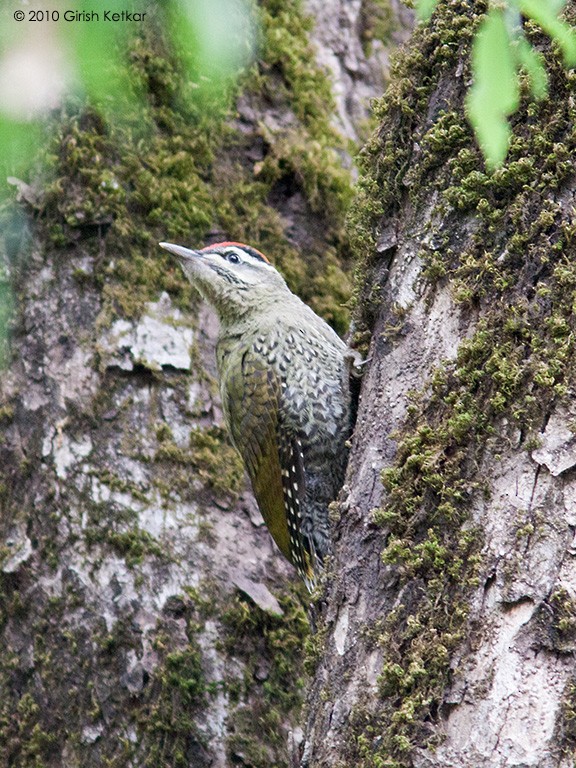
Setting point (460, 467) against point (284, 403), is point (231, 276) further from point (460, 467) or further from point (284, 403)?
point (460, 467)

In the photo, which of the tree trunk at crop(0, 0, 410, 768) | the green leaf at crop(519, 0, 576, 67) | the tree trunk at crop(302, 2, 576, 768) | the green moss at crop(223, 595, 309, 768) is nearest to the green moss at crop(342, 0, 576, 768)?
the tree trunk at crop(302, 2, 576, 768)

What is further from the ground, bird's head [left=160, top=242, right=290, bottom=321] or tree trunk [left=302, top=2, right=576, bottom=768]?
bird's head [left=160, top=242, right=290, bottom=321]

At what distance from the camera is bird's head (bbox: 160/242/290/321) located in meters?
3.92

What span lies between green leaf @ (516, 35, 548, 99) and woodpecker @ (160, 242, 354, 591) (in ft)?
5.00

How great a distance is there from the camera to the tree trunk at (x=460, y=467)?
209 centimetres

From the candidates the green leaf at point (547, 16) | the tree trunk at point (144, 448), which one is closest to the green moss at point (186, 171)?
the tree trunk at point (144, 448)

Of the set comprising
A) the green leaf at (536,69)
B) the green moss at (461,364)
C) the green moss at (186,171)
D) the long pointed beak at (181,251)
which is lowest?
the green moss at (461,364)

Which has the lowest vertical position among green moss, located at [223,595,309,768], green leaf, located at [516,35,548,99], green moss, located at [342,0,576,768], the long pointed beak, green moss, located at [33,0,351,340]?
green moss, located at [223,595,309,768]

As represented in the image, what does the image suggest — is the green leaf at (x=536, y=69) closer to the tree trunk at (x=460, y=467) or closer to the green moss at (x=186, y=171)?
the tree trunk at (x=460, y=467)

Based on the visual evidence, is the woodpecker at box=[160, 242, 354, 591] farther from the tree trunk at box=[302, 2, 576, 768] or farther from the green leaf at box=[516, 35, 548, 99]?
the green leaf at box=[516, 35, 548, 99]

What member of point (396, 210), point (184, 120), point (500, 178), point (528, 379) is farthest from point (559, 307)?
point (184, 120)

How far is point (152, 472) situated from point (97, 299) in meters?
0.78

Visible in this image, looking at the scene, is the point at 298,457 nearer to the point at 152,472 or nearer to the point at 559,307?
the point at 152,472

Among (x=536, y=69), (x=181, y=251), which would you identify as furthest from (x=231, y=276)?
(x=536, y=69)
